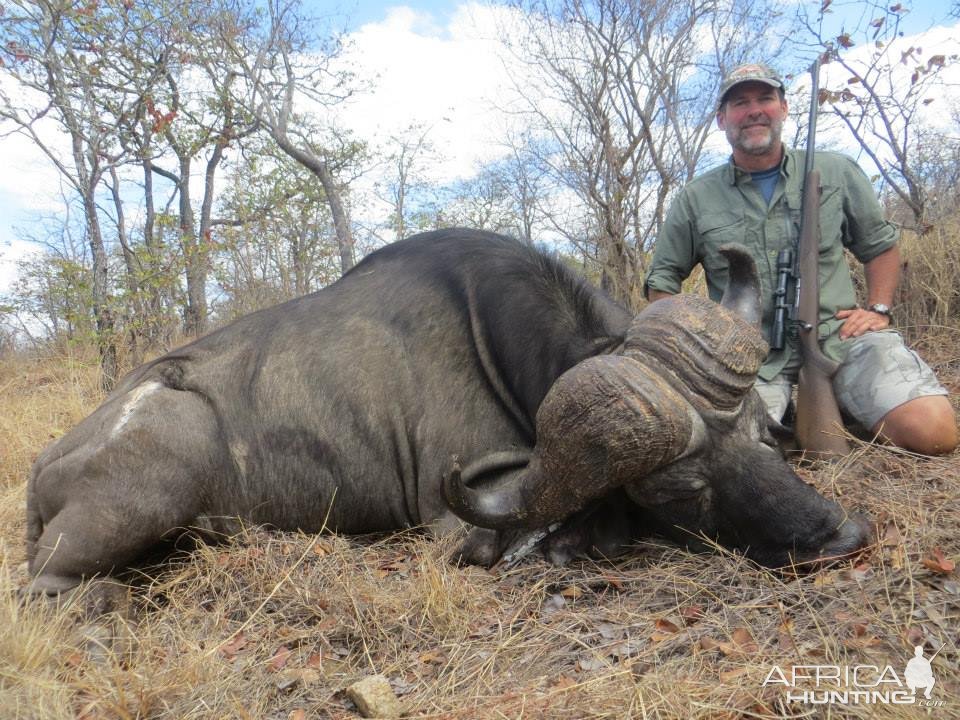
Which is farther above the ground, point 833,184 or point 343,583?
point 833,184

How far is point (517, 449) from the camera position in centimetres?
379

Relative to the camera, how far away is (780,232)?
5023mm

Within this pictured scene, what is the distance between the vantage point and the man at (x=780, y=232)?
468 centimetres

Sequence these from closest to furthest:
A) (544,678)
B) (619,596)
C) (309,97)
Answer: (544,678) < (619,596) < (309,97)

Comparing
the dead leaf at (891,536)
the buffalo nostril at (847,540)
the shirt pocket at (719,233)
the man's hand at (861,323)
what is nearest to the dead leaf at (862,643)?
the buffalo nostril at (847,540)

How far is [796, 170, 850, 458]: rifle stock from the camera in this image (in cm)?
421

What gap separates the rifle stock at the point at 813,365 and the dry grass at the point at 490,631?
498mm

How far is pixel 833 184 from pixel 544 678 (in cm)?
413

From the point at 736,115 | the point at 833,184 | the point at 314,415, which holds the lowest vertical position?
the point at 314,415

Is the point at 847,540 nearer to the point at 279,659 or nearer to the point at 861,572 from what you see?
the point at 861,572

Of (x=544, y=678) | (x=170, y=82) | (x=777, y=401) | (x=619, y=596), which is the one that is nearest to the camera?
(x=544, y=678)

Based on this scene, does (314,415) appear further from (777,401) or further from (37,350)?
(37,350)

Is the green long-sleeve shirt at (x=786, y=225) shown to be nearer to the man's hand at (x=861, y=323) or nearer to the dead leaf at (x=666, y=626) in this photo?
the man's hand at (x=861, y=323)

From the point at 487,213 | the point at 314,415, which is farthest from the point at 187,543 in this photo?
the point at 487,213
